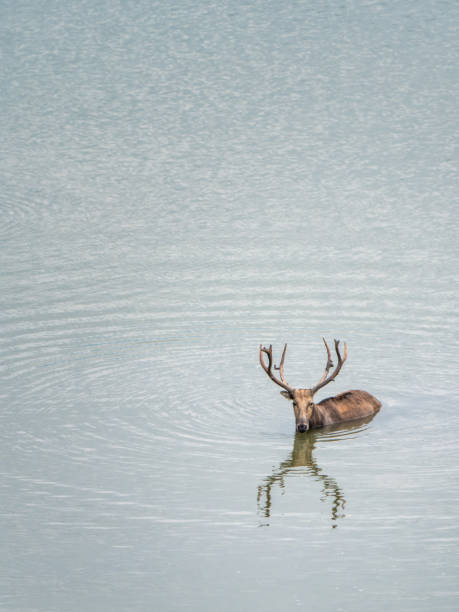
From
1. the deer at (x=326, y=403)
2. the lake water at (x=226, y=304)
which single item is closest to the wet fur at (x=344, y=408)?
the deer at (x=326, y=403)

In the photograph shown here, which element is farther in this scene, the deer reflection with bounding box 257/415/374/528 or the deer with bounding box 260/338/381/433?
the deer with bounding box 260/338/381/433

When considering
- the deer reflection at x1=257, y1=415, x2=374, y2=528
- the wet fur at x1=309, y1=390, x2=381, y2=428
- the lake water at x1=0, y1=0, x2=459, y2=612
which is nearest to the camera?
the lake water at x1=0, y1=0, x2=459, y2=612

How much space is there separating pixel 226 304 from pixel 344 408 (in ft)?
17.3

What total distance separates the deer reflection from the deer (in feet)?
0.39

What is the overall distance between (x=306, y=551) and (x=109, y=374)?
6327 millimetres

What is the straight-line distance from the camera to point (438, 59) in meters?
39.5

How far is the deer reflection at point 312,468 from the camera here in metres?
12.2

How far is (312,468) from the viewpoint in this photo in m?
13.5

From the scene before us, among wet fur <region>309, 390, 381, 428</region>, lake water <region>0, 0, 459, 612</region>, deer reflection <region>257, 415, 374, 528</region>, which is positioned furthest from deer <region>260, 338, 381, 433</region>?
lake water <region>0, 0, 459, 612</region>

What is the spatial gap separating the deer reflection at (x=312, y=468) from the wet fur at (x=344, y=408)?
0.32 feet

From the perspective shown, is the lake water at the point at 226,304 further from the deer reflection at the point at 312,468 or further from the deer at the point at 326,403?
the deer at the point at 326,403

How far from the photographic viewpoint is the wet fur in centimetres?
1501

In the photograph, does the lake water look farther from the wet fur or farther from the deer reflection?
the wet fur

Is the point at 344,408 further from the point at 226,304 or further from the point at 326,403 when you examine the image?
the point at 226,304
